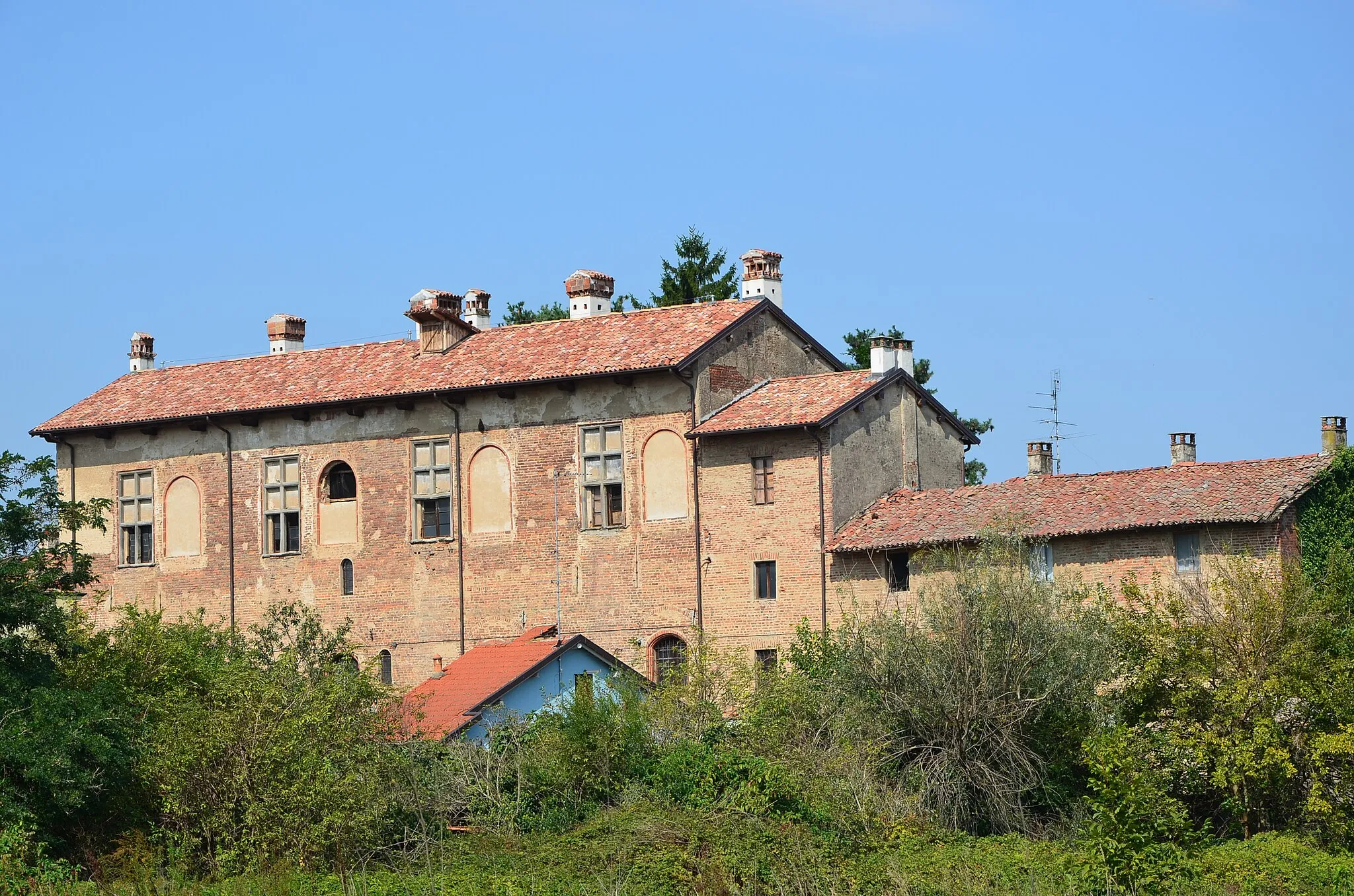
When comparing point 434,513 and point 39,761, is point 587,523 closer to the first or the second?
point 434,513

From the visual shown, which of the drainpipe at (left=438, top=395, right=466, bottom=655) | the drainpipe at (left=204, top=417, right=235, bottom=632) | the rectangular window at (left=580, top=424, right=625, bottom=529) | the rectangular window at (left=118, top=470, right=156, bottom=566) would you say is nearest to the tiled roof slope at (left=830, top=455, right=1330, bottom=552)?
the rectangular window at (left=580, top=424, right=625, bottom=529)

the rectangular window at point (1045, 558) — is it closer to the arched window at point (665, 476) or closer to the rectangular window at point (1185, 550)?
the rectangular window at point (1185, 550)

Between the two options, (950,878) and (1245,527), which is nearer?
(950,878)

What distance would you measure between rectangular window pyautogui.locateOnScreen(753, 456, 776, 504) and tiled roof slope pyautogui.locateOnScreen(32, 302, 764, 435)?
247 centimetres

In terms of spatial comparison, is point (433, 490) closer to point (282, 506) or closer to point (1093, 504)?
point (282, 506)

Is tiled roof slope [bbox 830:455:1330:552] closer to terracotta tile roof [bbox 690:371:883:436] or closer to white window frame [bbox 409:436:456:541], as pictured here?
terracotta tile roof [bbox 690:371:883:436]

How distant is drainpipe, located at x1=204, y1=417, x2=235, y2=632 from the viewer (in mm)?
41844

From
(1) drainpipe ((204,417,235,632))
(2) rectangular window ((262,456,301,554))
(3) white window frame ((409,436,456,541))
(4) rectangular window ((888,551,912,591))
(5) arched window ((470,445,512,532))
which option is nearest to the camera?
(4) rectangular window ((888,551,912,591))

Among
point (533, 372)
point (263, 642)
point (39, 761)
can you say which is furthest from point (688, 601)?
point (39, 761)

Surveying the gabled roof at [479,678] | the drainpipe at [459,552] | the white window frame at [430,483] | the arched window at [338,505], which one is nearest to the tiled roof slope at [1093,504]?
the gabled roof at [479,678]

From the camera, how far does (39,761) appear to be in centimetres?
2520

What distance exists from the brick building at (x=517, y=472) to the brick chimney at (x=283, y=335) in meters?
1.18

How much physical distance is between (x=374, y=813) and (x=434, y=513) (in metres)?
13.9

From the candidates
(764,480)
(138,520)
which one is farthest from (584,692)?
(138,520)
